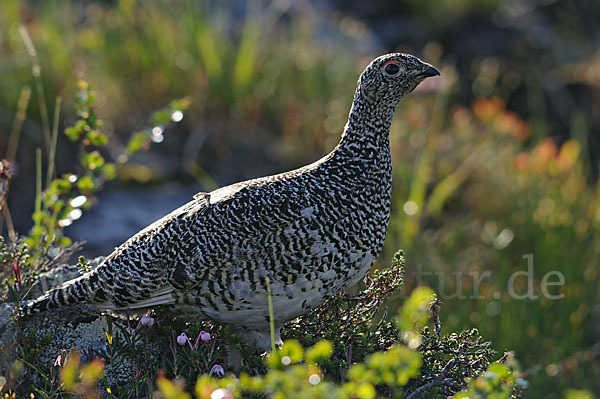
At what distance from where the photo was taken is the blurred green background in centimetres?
529

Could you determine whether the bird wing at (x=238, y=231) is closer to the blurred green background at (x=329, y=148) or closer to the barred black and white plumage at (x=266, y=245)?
the barred black and white plumage at (x=266, y=245)

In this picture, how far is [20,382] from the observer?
2855 millimetres

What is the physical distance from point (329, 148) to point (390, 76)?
3591 mm

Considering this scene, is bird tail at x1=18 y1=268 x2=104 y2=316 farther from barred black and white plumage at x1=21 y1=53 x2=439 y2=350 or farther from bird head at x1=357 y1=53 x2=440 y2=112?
bird head at x1=357 y1=53 x2=440 y2=112

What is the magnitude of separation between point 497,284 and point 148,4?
468 centimetres

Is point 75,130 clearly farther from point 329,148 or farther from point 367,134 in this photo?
point 329,148

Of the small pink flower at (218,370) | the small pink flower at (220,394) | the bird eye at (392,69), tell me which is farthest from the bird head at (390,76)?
the small pink flower at (220,394)

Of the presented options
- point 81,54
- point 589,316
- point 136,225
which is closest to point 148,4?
point 81,54

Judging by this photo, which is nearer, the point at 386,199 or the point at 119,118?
the point at 386,199

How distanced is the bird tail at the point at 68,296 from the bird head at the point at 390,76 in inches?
57.1

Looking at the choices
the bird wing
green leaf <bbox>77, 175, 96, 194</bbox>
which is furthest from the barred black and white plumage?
green leaf <bbox>77, 175, 96, 194</bbox>

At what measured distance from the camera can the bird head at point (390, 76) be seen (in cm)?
326

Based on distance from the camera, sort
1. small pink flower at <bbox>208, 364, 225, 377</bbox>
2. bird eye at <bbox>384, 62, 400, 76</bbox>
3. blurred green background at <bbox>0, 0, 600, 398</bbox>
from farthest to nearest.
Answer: blurred green background at <bbox>0, 0, 600, 398</bbox> < bird eye at <bbox>384, 62, 400, 76</bbox> < small pink flower at <bbox>208, 364, 225, 377</bbox>

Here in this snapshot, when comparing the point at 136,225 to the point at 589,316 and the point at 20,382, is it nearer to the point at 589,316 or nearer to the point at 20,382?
the point at 20,382
